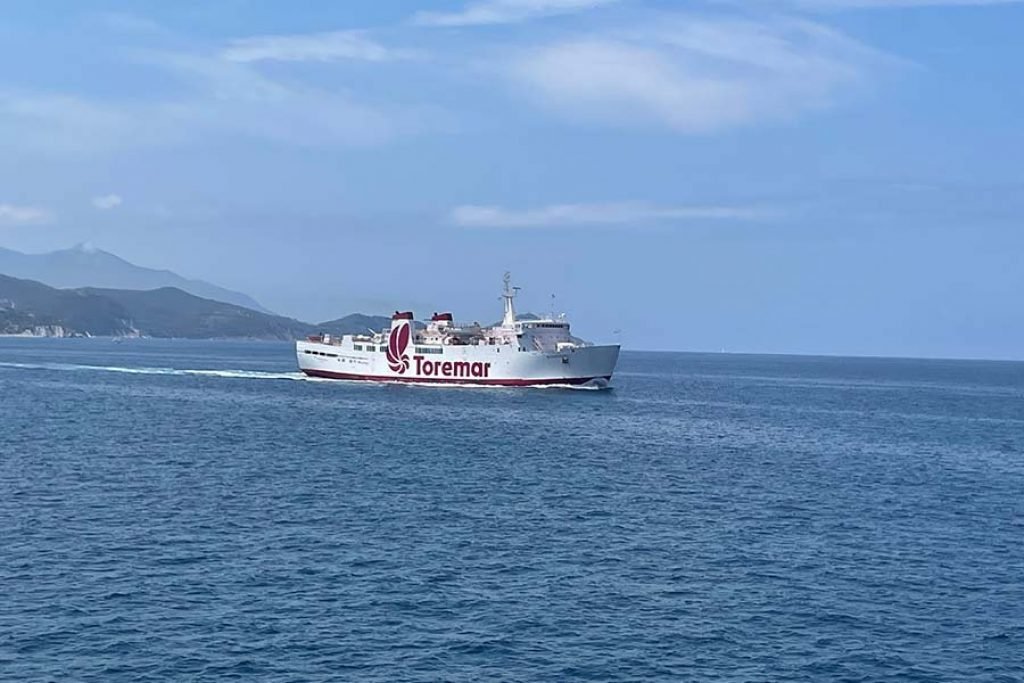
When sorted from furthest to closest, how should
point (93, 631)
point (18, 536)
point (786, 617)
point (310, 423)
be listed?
point (310, 423) < point (18, 536) < point (786, 617) < point (93, 631)

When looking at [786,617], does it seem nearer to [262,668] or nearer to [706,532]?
[706,532]

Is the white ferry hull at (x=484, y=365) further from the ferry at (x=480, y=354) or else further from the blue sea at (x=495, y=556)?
the blue sea at (x=495, y=556)

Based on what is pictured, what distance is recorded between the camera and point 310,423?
78.1 m

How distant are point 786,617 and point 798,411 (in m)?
82.5

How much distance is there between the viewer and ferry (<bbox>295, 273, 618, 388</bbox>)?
368ft

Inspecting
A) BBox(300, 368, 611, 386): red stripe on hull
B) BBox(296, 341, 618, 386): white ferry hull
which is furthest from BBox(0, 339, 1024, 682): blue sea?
BBox(300, 368, 611, 386): red stripe on hull

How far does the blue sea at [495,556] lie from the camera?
26188mm

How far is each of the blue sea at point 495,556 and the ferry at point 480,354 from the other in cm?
3630

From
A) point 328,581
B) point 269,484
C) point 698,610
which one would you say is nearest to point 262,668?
point 328,581

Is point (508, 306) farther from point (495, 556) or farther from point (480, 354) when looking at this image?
point (495, 556)

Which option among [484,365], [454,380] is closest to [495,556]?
[484,365]

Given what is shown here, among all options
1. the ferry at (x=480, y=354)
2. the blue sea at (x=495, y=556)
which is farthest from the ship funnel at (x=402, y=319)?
the blue sea at (x=495, y=556)

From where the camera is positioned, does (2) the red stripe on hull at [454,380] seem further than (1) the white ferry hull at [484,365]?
Yes

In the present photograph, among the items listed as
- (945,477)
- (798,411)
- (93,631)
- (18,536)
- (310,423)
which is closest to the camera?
(93,631)
